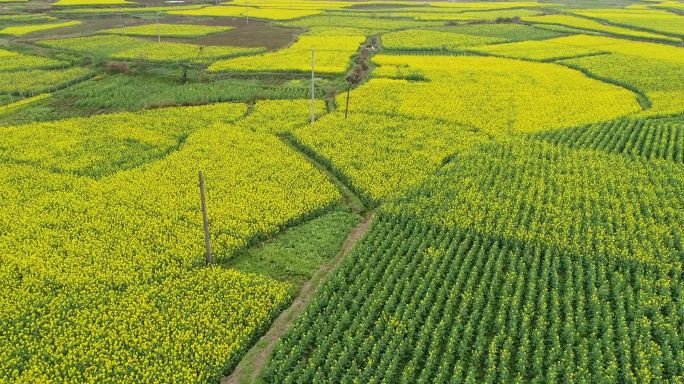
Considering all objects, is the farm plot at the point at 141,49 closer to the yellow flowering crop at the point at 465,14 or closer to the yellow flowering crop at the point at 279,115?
the yellow flowering crop at the point at 279,115

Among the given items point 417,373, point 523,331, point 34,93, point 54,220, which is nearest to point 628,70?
point 523,331

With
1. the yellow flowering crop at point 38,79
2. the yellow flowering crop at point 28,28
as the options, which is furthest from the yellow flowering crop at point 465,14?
the yellow flowering crop at point 38,79

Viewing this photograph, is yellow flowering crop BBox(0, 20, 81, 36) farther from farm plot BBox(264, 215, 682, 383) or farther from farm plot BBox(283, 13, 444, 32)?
farm plot BBox(264, 215, 682, 383)

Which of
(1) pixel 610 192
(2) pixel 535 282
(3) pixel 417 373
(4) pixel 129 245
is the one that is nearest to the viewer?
(3) pixel 417 373

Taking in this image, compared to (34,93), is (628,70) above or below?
above

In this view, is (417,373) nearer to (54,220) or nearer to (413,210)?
(413,210)

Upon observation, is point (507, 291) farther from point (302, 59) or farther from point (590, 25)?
point (590, 25)

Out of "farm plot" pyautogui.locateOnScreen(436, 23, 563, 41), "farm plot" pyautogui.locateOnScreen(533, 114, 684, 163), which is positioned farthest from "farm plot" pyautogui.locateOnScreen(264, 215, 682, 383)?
"farm plot" pyautogui.locateOnScreen(436, 23, 563, 41)
